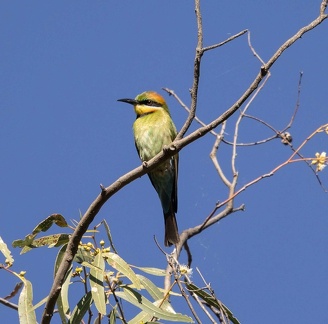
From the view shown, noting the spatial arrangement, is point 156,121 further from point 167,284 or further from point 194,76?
point 194,76

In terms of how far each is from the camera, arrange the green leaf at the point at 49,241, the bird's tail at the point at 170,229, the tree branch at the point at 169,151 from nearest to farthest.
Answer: the tree branch at the point at 169,151, the green leaf at the point at 49,241, the bird's tail at the point at 170,229

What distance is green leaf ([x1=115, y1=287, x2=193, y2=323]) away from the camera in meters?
1.84

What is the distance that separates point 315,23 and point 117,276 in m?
0.91

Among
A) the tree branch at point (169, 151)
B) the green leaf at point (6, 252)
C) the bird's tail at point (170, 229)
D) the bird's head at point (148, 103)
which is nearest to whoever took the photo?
the tree branch at point (169, 151)

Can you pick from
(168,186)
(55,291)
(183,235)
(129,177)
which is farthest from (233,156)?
(55,291)

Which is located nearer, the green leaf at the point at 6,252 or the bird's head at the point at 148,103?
the green leaf at the point at 6,252

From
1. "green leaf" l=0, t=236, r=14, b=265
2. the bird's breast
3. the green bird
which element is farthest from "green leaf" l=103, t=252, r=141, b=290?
the bird's breast

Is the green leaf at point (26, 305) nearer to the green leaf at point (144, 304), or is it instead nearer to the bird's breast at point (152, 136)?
the green leaf at point (144, 304)

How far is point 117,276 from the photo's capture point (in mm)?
1974

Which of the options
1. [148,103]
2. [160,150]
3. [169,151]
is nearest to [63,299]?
[169,151]

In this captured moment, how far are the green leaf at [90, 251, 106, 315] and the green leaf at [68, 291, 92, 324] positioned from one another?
6 centimetres

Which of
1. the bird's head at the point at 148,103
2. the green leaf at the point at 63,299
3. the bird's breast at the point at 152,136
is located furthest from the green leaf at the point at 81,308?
the bird's head at the point at 148,103

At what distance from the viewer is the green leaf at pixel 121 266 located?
6.31 feet

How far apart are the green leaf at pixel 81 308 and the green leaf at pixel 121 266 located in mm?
111
